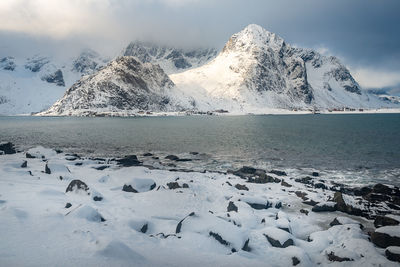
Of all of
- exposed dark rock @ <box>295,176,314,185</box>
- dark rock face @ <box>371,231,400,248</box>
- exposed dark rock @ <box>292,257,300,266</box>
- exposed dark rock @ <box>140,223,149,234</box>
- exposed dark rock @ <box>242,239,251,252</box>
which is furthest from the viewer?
exposed dark rock @ <box>295,176,314,185</box>

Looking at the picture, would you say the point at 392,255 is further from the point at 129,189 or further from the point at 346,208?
the point at 129,189

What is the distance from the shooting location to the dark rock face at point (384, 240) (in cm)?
1127

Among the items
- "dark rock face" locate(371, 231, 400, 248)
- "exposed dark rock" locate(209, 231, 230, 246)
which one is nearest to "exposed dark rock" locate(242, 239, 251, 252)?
"exposed dark rock" locate(209, 231, 230, 246)

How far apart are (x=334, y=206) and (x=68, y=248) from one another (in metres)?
15.1

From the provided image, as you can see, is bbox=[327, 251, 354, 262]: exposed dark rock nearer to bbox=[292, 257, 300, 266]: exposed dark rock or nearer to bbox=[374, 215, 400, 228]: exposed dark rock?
bbox=[292, 257, 300, 266]: exposed dark rock

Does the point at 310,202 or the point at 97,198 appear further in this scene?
the point at 310,202

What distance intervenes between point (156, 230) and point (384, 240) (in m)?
9.82

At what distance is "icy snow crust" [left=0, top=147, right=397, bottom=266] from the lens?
8.65 m

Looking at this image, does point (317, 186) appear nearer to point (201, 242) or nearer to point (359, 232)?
point (359, 232)

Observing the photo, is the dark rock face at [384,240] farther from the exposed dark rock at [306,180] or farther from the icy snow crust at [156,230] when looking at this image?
the exposed dark rock at [306,180]

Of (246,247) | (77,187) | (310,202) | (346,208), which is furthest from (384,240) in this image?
(77,187)

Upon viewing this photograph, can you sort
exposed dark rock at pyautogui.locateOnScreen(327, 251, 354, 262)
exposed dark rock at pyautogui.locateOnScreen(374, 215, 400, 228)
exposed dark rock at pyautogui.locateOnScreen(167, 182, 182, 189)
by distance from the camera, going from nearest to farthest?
exposed dark rock at pyautogui.locateOnScreen(327, 251, 354, 262) → exposed dark rock at pyautogui.locateOnScreen(374, 215, 400, 228) → exposed dark rock at pyautogui.locateOnScreen(167, 182, 182, 189)

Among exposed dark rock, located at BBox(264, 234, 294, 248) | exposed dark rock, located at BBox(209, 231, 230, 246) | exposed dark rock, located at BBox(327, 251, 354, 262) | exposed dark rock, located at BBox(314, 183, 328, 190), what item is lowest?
exposed dark rock, located at BBox(314, 183, 328, 190)

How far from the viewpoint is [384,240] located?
11523 mm
